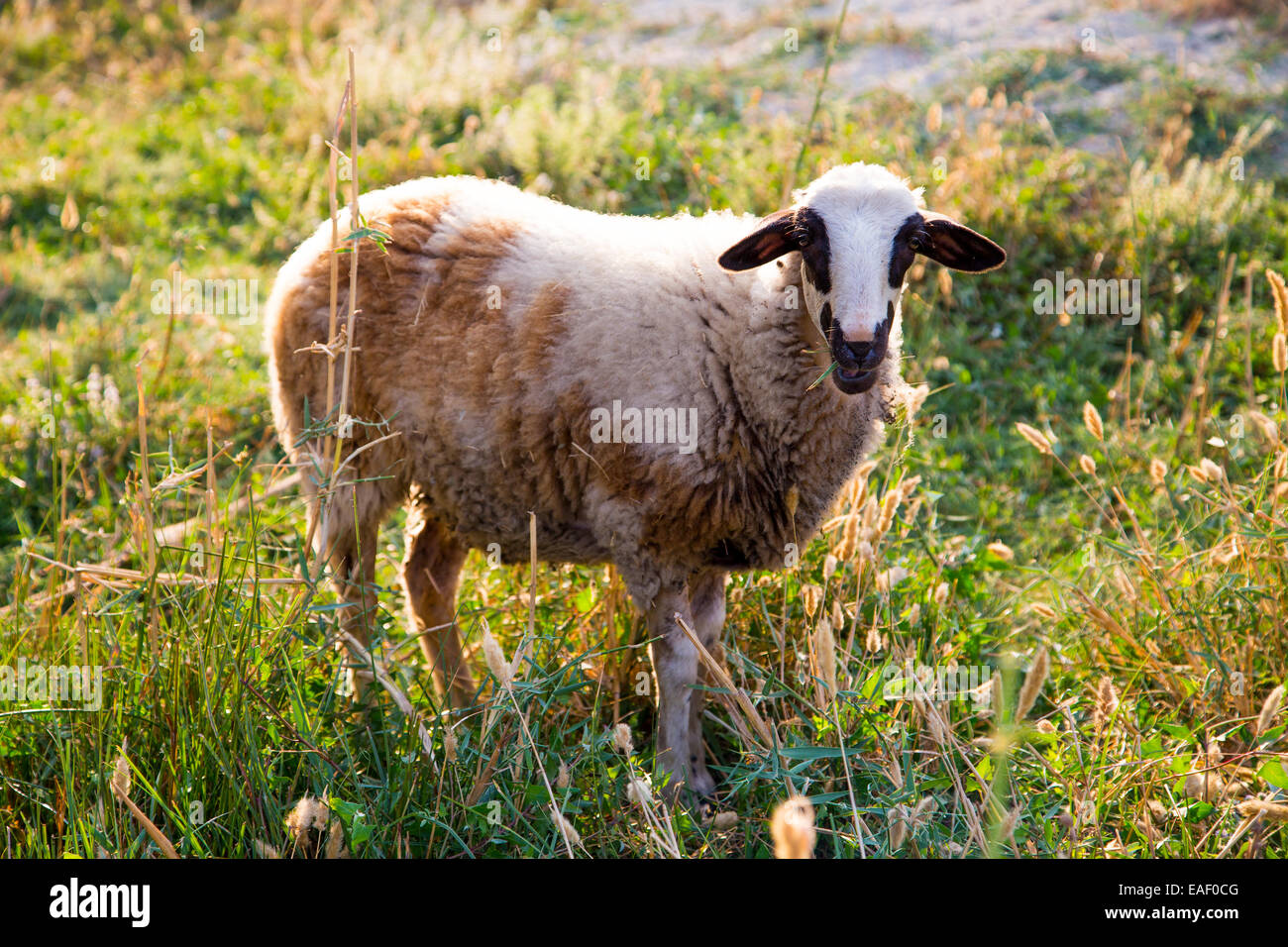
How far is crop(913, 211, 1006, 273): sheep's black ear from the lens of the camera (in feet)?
11.0

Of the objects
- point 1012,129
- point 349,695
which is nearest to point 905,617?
point 349,695

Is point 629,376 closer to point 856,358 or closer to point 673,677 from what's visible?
point 856,358

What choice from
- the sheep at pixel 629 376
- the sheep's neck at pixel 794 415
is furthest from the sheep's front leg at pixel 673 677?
the sheep's neck at pixel 794 415

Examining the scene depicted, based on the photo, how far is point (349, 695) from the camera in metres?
3.33

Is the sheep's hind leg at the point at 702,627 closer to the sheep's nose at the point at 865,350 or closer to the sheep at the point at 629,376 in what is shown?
the sheep at the point at 629,376

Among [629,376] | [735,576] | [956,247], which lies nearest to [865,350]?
[956,247]

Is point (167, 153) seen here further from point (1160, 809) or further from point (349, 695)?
point (1160, 809)

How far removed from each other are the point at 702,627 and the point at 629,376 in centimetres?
90

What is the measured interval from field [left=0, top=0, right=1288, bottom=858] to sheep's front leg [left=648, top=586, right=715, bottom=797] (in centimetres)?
15

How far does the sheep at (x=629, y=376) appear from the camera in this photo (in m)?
3.30

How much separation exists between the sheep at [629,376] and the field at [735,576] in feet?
0.75

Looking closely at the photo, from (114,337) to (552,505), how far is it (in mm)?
3916
